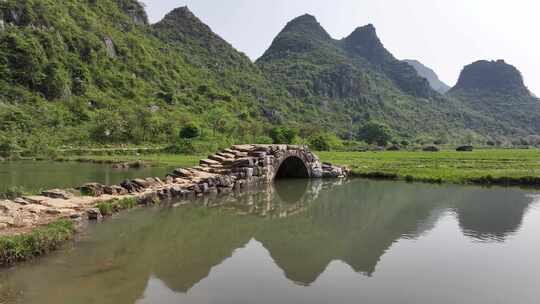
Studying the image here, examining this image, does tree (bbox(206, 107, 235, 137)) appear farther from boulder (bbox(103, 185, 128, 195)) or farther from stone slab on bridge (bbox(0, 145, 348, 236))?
boulder (bbox(103, 185, 128, 195))

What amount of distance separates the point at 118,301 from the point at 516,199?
65.2 feet

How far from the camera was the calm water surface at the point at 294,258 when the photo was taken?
8211 mm

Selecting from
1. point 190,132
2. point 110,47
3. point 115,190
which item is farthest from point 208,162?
point 110,47

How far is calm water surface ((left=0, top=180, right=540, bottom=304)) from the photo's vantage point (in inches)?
323

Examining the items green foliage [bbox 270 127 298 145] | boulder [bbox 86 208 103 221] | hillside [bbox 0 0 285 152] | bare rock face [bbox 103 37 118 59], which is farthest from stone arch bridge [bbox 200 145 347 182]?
bare rock face [bbox 103 37 118 59]

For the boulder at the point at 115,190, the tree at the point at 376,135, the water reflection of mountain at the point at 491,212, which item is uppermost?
the tree at the point at 376,135

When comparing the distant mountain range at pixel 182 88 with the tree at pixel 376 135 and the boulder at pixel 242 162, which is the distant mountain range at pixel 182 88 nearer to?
the tree at pixel 376 135

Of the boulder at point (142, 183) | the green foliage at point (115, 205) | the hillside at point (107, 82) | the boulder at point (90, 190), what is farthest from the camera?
the hillside at point (107, 82)

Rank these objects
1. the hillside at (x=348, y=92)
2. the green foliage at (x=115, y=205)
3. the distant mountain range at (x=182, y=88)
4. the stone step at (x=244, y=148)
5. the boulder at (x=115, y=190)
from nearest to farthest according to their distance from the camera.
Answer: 1. the green foliage at (x=115, y=205)
2. the boulder at (x=115, y=190)
3. the stone step at (x=244, y=148)
4. the distant mountain range at (x=182, y=88)
5. the hillside at (x=348, y=92)

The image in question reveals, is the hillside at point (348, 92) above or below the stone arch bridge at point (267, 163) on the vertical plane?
above

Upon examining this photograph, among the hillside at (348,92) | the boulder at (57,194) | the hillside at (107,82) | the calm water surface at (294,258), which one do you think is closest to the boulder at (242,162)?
the calm water surface at (294,258)

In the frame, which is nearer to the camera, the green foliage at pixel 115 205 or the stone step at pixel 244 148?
the green foliage at pixel 115 205

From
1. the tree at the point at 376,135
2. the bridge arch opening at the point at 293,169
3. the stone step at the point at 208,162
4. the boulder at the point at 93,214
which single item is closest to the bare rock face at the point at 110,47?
the tree at the point at 376,135

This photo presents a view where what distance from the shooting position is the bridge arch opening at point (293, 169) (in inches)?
1144
